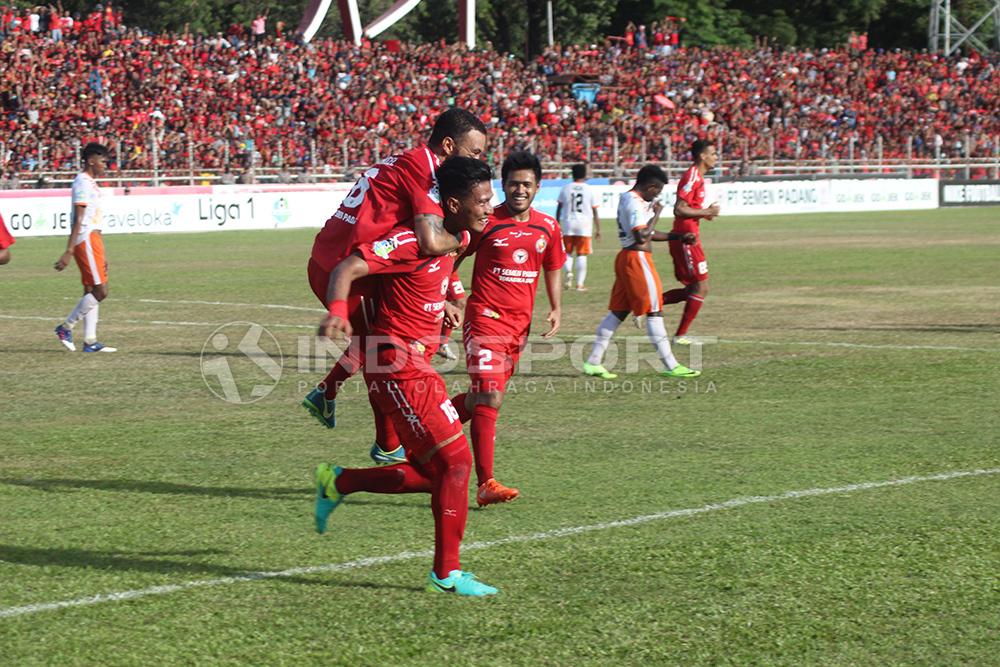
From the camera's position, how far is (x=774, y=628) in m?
5.41

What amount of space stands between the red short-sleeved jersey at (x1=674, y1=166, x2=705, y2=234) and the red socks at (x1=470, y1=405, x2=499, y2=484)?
23.8 feet

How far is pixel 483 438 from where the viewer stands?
7.86 m

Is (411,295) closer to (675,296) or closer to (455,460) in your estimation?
(455,460)

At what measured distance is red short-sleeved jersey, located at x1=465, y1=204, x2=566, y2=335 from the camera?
28.6 ft

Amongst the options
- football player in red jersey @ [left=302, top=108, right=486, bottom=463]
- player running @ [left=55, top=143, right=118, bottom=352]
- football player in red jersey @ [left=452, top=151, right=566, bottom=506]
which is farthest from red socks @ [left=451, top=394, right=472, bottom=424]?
player running @ [left=55, top=143, right=118, bottom=352]

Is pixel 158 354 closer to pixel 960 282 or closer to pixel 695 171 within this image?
pixel 695 171

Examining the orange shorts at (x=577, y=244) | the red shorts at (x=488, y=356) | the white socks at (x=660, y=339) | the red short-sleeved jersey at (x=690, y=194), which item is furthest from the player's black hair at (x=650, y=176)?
the orange shorts at (x=577, y=244)

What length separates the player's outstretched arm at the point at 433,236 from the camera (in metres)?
6.10

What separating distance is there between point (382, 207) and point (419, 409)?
1.93 meters

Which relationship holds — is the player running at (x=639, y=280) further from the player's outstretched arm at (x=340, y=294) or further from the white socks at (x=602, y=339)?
the player's outstretched arm at (x=340, y=294)

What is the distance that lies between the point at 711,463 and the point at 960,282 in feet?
50.2

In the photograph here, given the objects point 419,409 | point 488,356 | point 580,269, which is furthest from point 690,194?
point 419,409

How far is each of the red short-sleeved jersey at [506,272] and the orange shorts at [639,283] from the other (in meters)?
3.98

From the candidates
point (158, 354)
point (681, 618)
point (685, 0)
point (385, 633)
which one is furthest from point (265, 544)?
point (685, 0)
